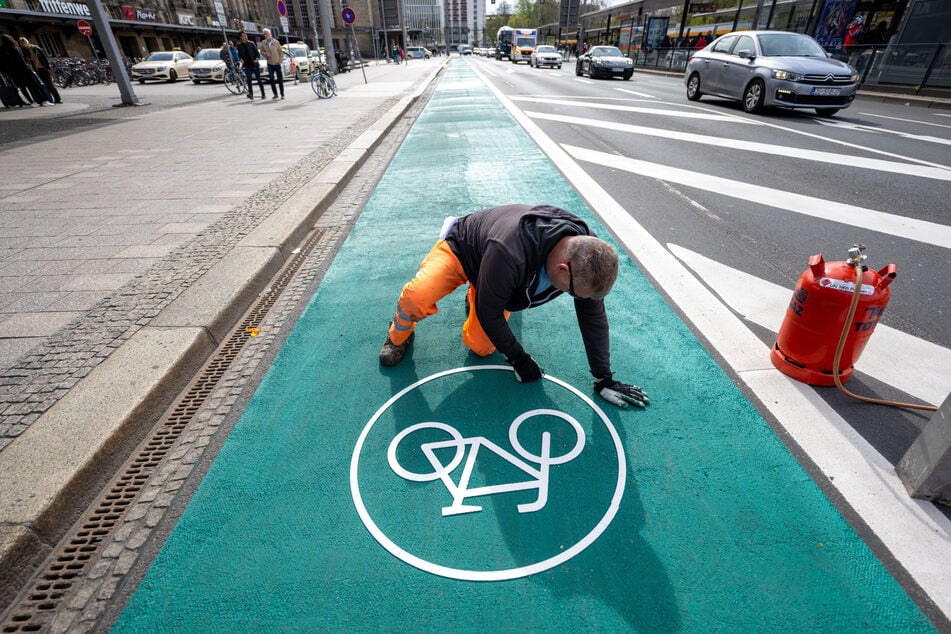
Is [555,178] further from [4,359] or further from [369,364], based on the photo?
[4,359]

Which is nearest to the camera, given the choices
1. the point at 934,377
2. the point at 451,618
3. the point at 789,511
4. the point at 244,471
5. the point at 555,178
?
the point at 451,618

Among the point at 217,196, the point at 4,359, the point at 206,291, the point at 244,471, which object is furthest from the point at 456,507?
the point at 217,196

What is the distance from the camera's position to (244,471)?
7.25ft

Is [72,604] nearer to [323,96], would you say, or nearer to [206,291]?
[206,291]

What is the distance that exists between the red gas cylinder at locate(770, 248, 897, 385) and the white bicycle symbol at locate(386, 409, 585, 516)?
53.0 inches

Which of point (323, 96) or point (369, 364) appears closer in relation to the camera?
point (369, 364)

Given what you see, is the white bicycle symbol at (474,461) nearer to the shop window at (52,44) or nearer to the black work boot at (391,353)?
the black work boot at (391,353)

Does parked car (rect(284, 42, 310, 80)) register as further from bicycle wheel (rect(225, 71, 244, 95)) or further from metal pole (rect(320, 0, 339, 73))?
bicycle wheel (rect(225, 71, 244, 95))

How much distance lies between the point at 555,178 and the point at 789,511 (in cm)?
546

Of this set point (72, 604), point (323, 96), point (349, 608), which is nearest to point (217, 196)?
point (72, 604)

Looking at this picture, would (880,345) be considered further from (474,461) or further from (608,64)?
(608,64)

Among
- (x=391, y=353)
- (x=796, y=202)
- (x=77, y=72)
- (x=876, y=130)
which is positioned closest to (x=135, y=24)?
(x=77, y=72)

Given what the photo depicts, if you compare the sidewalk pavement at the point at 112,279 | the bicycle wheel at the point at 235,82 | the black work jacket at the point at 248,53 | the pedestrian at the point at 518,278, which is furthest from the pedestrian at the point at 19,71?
the pedestrian at the point at 518,278

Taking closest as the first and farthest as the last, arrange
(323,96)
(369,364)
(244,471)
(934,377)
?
(244,471), (934,377), (369,364), (323,96)
